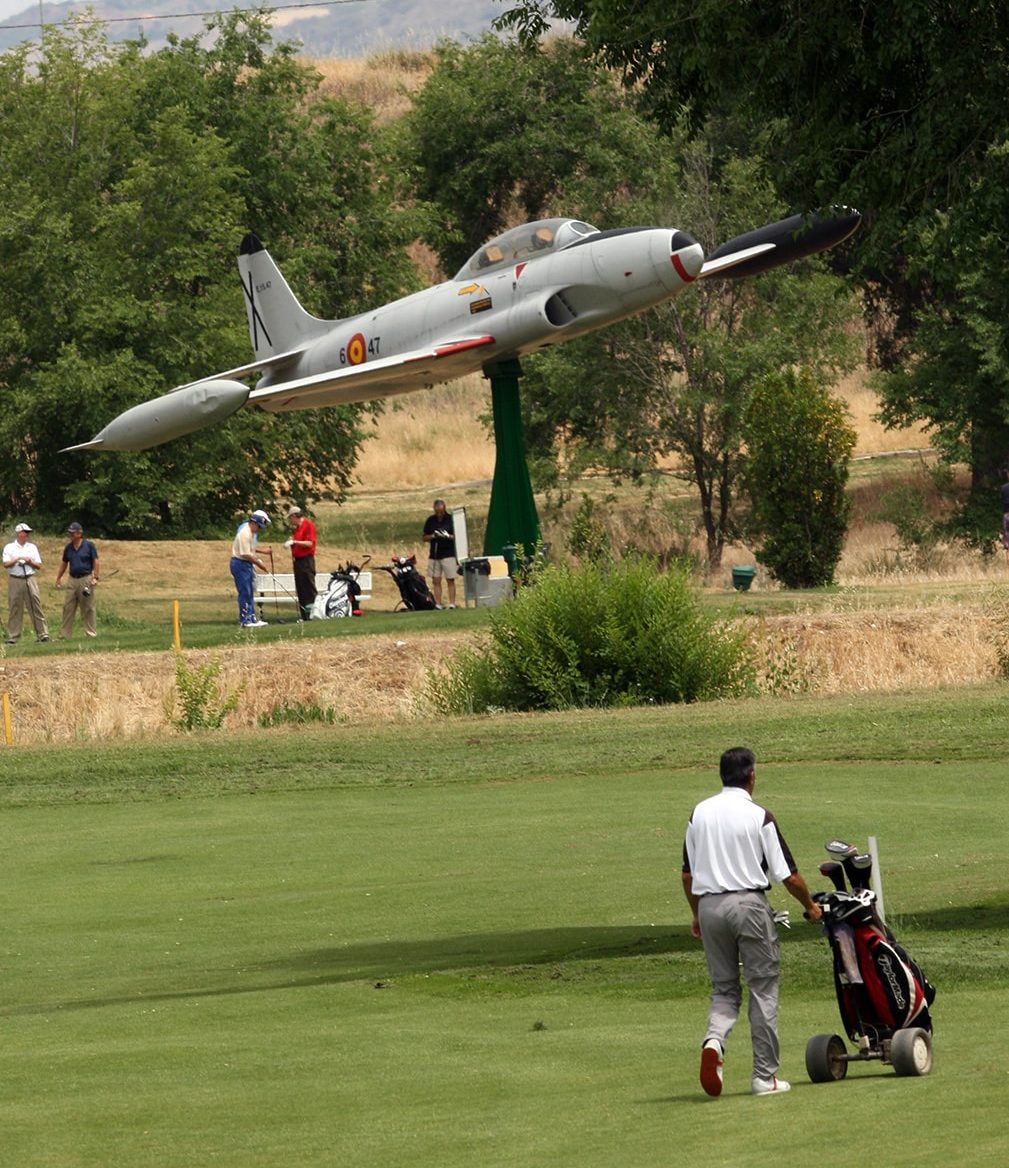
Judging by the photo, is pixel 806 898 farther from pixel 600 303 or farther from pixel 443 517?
pixel 443 517

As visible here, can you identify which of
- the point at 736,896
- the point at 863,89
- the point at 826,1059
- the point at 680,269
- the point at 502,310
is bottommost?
the point at 826,1059

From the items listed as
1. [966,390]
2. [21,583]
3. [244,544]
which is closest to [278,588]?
[244,544]

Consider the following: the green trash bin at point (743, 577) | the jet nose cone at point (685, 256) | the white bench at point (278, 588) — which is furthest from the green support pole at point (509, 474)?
the jet nose cone at point (685, 256)

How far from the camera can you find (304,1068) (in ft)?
33.4

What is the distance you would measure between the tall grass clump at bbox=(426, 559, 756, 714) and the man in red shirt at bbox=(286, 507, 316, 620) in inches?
383

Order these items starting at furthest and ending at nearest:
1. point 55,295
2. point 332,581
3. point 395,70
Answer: point 395,70 → point 55,295 → point 332,581

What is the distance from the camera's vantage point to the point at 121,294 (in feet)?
188

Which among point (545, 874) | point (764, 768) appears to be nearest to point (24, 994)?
point (545, 874)

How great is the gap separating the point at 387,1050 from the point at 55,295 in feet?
160

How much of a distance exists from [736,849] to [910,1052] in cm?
111

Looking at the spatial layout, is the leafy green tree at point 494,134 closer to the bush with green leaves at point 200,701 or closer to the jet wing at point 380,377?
the jet wing at point 380,377

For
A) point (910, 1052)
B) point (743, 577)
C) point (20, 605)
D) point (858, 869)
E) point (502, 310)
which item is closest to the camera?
point (910, 1052)

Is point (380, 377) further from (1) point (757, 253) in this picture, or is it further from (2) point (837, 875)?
(2) point (837, 875)

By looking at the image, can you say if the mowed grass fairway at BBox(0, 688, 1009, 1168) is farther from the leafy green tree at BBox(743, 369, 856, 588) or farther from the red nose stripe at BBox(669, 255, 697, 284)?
the leafy green tree at BBox(743, 369, 856, 588)
